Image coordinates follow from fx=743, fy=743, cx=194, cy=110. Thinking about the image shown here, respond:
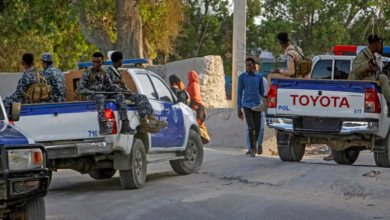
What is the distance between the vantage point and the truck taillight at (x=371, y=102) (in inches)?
440

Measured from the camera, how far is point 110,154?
10.1 m

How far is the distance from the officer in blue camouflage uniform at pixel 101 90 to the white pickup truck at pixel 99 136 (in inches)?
3.3

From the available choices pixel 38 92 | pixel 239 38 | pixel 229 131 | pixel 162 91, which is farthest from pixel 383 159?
pixel 239 38

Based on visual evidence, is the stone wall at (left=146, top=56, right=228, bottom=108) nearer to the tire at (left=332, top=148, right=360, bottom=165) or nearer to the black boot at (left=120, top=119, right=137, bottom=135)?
the tire at (left=332, top=148, right=360, bottom=165)

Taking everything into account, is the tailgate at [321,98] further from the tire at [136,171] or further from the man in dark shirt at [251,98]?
the tire at [136,171]

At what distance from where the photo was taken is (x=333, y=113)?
1149cm

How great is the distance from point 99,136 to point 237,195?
1.92m

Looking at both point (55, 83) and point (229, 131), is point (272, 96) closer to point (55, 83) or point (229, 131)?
point (55, 83)

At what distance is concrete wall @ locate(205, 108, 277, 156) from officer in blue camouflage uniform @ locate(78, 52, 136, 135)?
9.11 m

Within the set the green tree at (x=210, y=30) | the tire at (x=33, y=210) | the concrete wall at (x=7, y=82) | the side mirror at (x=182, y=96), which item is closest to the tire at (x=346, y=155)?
the side mirror at (x=182, y=96)

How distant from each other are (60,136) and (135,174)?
4.01 ft

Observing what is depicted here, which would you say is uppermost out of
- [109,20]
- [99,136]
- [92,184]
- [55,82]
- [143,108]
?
[109,20]

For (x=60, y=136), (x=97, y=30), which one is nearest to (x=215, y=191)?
(x=60, y=136)

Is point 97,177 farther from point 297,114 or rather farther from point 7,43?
point 7,43
